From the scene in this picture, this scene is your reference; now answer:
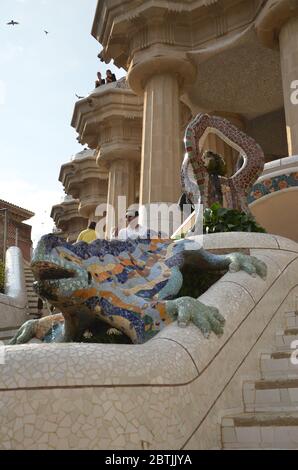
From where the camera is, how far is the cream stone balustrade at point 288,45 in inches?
564

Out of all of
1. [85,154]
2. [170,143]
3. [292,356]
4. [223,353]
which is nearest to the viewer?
[223,353]

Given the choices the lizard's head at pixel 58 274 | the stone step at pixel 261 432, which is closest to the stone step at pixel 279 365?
the stone step at pixel 261 432

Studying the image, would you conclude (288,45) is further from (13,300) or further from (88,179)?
(88,179)

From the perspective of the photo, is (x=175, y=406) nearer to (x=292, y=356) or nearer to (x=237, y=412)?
(x=237, y=412)

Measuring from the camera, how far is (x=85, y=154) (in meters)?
31.8

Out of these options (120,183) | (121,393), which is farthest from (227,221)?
(120,183)

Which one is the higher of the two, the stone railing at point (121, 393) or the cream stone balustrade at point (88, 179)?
the cream stone balustrade at point (88, 179)

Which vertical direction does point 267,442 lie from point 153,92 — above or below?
below

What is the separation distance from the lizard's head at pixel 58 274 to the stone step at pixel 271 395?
1.48 m

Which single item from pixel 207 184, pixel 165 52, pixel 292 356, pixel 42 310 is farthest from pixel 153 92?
pixel 292 356

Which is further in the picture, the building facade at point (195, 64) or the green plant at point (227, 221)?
the building facade at point (195, 64)

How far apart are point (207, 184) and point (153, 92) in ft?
34.3

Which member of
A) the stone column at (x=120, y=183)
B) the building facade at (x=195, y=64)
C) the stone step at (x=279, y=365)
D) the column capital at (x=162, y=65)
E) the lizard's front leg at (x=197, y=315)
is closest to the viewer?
the lizard's front leg at (x=197, y=315)

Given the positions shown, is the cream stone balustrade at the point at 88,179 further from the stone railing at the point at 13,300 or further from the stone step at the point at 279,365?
the stone step at the point at 279,365
